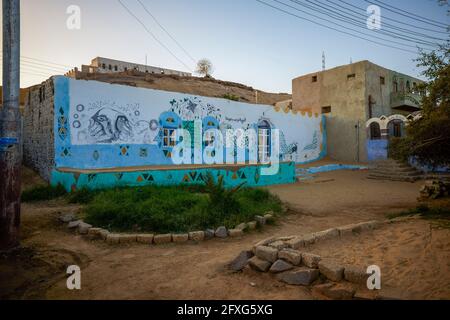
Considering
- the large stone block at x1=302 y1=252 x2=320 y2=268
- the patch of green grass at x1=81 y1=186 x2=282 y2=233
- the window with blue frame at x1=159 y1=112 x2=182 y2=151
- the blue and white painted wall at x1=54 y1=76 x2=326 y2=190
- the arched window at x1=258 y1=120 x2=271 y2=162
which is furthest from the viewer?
the arched window at x1=258 y1=120 x2=271 y2=162

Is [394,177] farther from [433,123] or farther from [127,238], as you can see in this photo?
[127,238]

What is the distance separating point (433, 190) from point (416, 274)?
6.51 metres

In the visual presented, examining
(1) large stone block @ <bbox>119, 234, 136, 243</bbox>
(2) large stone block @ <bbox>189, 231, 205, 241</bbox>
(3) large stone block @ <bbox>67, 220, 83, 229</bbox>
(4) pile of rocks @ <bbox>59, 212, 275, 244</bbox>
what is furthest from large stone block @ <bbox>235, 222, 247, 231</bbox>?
(3) large stone block @ <bbox>67, 220, 83, 229</bbox>

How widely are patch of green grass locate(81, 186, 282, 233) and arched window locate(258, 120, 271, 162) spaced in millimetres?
8792

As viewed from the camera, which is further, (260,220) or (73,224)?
(260,220)

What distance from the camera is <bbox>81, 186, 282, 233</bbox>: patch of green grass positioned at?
5074mm

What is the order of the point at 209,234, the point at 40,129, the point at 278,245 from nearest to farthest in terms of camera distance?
the point at 278,245 < the point at 209,234 < the point at 40,129

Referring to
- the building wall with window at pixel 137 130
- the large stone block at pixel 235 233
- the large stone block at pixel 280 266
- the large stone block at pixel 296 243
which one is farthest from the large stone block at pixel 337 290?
the building wall with window at pixel 137 130

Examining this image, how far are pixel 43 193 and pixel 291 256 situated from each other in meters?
7.07

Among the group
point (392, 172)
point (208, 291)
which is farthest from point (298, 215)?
point (392, 172)

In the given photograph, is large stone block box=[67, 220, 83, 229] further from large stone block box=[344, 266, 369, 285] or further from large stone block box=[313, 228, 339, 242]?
large stone block box=[344, 266, 369, 285]

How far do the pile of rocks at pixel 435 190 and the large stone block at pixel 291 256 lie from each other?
6752 mm

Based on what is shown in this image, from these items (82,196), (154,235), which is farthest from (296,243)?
(82,196)

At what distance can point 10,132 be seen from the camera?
407 centimetres
